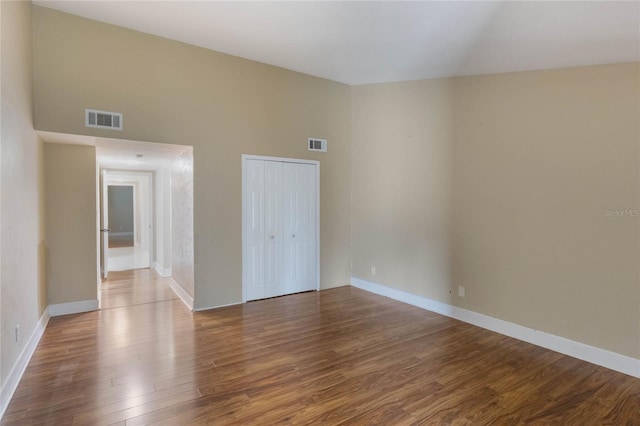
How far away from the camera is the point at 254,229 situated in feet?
16.3

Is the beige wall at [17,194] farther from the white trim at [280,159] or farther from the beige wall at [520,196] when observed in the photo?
the beige wall at [520,196]

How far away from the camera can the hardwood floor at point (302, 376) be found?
234 cm

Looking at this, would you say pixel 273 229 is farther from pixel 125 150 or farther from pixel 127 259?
pixel 127 259

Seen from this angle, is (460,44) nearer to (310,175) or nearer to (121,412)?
(310,175)

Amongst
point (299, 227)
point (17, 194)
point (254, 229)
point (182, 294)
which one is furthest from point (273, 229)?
Result: point (17, 194)

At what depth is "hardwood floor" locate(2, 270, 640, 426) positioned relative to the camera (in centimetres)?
234

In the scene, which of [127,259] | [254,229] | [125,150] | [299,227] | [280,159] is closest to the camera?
[125,150]

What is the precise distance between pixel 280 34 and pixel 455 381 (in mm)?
3965

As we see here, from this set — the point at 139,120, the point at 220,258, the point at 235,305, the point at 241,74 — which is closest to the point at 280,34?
the point at 241,74

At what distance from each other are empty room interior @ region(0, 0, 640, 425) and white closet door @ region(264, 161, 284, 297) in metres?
0.04

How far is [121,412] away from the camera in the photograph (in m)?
2.33

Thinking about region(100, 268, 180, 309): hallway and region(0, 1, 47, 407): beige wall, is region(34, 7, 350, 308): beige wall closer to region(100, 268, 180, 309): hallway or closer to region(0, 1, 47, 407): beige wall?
region(0, 1, 47, 407): beige wall

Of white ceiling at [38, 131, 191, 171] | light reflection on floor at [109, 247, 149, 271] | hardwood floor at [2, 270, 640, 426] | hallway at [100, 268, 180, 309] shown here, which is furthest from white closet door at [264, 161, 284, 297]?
light reflection on floor at [109, 247, 149, 271]

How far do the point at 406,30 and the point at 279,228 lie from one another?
3166 millimetres
